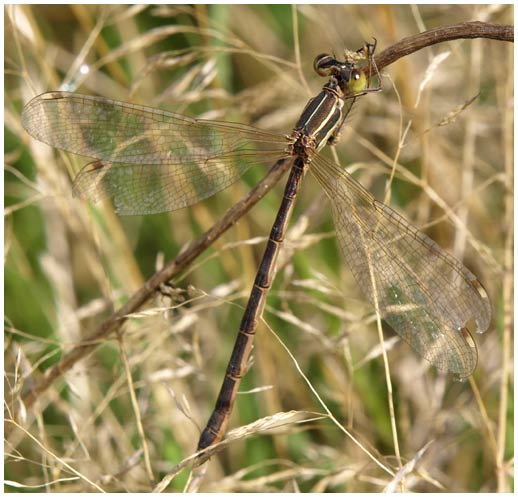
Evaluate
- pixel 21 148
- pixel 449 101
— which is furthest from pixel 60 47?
pixel 449 101

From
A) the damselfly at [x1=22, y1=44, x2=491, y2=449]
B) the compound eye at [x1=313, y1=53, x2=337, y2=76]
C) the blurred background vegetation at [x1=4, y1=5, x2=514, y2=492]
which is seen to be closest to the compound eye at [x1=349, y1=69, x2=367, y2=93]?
the damselfly at [x1=22, y1=44, x2=491, y2=449]

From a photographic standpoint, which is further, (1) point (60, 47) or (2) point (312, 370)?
(1) point (60, 47)

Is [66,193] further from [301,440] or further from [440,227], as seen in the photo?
[440,227]

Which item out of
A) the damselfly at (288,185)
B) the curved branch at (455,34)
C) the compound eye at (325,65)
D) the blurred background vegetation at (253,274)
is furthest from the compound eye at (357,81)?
the blurred background vegetation at (253,274)

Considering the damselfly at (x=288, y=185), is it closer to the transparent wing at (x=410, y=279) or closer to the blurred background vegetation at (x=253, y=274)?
the transparent wing at (x=410, y=279)

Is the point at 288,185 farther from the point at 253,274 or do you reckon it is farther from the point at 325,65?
the point at 253,274

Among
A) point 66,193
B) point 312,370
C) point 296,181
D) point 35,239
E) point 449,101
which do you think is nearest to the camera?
point 296,181

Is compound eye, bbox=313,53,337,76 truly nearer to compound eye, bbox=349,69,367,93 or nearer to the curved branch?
compound eye, bbox=349,69,367,93
